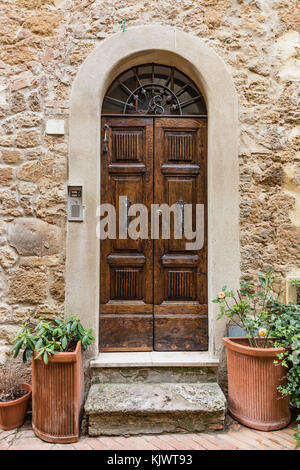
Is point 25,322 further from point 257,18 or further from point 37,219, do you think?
point 257,18

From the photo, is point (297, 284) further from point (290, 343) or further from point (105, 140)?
point (105, 140)

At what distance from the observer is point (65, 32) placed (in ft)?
9.20

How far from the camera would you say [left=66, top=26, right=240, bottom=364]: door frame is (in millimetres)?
2736

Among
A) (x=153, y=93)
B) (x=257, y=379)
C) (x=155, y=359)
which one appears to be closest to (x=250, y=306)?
(x=257, y=379)

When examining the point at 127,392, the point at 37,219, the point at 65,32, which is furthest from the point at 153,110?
the point at 127,392

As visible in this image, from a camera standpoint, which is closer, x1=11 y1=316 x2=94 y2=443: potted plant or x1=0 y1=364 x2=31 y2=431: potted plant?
x1=11 y1=316 x2=94 y2=443: potted plant

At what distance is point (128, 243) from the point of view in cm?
292

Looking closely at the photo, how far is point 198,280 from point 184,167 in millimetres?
1110

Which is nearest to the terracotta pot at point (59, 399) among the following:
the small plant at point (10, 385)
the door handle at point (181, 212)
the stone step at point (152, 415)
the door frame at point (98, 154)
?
the stone step at point (152, 415)

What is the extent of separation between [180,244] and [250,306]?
2.84 feet

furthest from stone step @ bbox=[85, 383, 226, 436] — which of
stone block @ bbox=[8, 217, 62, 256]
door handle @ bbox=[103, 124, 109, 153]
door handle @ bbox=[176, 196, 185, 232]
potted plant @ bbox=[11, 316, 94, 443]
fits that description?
door handle @ bbox=[103, 124, 109, 153]

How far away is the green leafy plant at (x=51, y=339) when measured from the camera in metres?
2.23

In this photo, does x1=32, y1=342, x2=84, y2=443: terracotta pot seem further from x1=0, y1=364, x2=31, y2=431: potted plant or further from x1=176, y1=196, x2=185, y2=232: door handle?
x1=176, y1=196, x2=185, y2=232: door handle

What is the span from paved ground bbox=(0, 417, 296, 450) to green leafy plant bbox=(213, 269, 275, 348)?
64 cm
